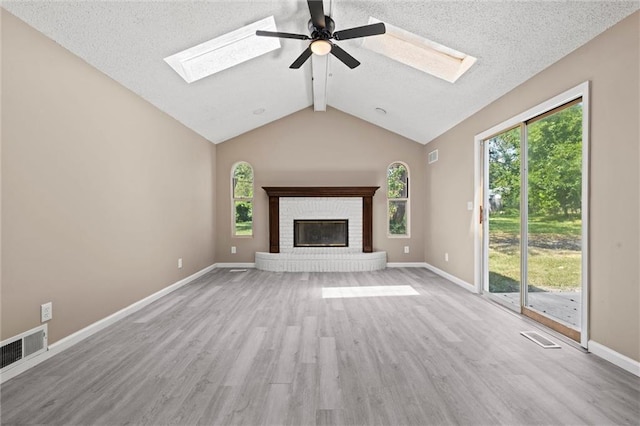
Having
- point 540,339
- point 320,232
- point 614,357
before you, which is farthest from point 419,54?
point 320,232

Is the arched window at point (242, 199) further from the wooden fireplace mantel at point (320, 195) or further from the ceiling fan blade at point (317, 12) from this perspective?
the ceiling fan blade at point (317, 12)

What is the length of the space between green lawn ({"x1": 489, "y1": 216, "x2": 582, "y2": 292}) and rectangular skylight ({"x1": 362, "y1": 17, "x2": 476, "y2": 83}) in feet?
6.16

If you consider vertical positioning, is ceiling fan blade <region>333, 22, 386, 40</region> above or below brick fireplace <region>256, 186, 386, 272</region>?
above

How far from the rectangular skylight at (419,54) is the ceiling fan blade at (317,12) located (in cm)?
107

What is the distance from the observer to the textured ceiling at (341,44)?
2.24 meters

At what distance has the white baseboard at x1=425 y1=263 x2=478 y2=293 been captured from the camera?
Result: 4.08 m

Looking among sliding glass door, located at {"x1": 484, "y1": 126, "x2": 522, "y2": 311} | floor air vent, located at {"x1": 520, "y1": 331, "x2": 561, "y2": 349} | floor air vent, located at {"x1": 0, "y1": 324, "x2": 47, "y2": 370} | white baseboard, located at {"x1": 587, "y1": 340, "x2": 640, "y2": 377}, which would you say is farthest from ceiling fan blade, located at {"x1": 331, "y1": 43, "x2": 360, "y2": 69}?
floor air vent, located at {"x1": 0, "y1": 324, "x2": 47, "y2": 370}

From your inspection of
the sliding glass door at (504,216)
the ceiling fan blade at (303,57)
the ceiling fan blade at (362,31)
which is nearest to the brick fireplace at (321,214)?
the sliding glass door at (504,216)

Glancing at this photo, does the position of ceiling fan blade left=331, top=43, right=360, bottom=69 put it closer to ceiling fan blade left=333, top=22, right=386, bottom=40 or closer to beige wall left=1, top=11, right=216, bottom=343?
ceiling fan blade left=333, top=22, right=386, bottom=40

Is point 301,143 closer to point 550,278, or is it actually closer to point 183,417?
point 550,278

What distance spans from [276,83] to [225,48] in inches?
41.4

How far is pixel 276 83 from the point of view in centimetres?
441

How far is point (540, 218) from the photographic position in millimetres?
2973

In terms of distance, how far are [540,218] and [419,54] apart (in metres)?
2.27
